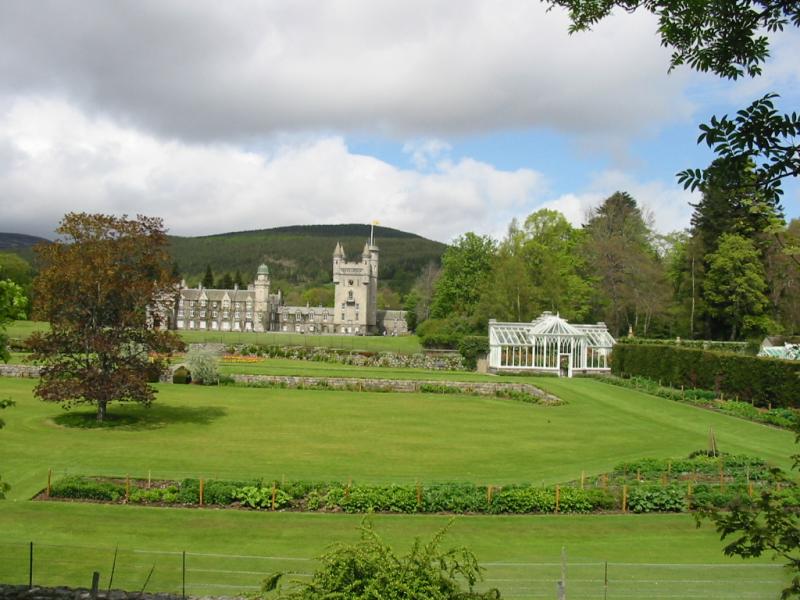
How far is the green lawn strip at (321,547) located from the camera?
9938 mm

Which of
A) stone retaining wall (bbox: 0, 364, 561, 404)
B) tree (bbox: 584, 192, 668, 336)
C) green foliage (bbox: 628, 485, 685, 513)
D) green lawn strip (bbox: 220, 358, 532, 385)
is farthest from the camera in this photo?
tree (bbox: 584, 192, 668, 336)

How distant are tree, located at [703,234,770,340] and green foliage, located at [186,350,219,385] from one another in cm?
3239

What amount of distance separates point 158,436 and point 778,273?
40.5 metres

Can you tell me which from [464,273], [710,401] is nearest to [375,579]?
[710,401]

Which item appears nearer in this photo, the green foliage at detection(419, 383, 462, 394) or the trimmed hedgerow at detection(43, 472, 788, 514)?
the trimmed hedgerow at detection(43, 472, 788, 514)

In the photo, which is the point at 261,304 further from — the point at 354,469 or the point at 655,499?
the point at 655,499

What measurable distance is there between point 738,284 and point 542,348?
1362cm

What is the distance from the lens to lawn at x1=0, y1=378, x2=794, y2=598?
1037 cm

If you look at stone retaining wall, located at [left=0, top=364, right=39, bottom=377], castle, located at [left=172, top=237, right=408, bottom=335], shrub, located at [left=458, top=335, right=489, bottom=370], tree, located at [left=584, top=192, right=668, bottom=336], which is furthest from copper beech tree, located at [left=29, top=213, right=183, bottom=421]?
castle, located at [left=172, top=237, right=408, bottom=335]

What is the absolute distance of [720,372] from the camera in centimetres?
3250

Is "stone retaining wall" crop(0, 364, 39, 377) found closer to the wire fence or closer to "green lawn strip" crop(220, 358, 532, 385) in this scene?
"green lawn strip" crop(220, 358, 532, 385)

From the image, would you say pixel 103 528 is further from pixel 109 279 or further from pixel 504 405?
pixel 504 405

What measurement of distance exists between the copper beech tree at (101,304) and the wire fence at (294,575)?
12.7 metres

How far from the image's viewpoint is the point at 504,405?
32.8 metres
